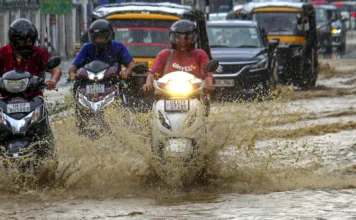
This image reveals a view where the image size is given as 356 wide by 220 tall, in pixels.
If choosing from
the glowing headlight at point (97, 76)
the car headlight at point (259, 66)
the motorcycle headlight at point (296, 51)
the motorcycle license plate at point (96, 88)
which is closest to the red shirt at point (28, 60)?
Result: the glowing headlight at point (97, 76)

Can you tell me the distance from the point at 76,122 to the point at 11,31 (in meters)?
2.44

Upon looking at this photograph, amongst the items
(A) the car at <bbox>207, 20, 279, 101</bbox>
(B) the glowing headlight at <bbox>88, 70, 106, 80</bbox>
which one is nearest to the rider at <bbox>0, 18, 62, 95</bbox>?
(B) the glowing headlight at <bbox>88, 70, 106, 80</bbox>

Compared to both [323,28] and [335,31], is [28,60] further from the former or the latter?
[335,31]

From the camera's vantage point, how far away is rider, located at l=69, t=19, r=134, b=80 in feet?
40.5

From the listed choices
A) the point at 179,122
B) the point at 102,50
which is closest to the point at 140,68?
the point at 179,122

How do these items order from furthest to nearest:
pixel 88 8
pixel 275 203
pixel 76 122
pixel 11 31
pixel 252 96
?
pixel 88 8 < pixel 252 96 < pixel 76 122 < pixel 11 31 < pixel 275 203

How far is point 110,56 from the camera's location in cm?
1248

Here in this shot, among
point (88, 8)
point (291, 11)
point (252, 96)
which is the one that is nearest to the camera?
point (252, 96)

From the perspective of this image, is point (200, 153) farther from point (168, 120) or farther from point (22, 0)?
point (22, 0)

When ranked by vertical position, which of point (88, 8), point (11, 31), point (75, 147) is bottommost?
point (88, 8)

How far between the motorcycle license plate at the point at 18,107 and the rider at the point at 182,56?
1.51 m

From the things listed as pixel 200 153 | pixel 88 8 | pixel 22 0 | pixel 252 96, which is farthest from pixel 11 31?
pixel 88 8

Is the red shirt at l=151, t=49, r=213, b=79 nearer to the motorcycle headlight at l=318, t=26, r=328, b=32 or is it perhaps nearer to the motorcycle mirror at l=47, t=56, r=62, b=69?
the motorcycle mirror at l=47, t=56, r=62, b=69

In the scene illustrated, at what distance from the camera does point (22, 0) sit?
41531 mm
